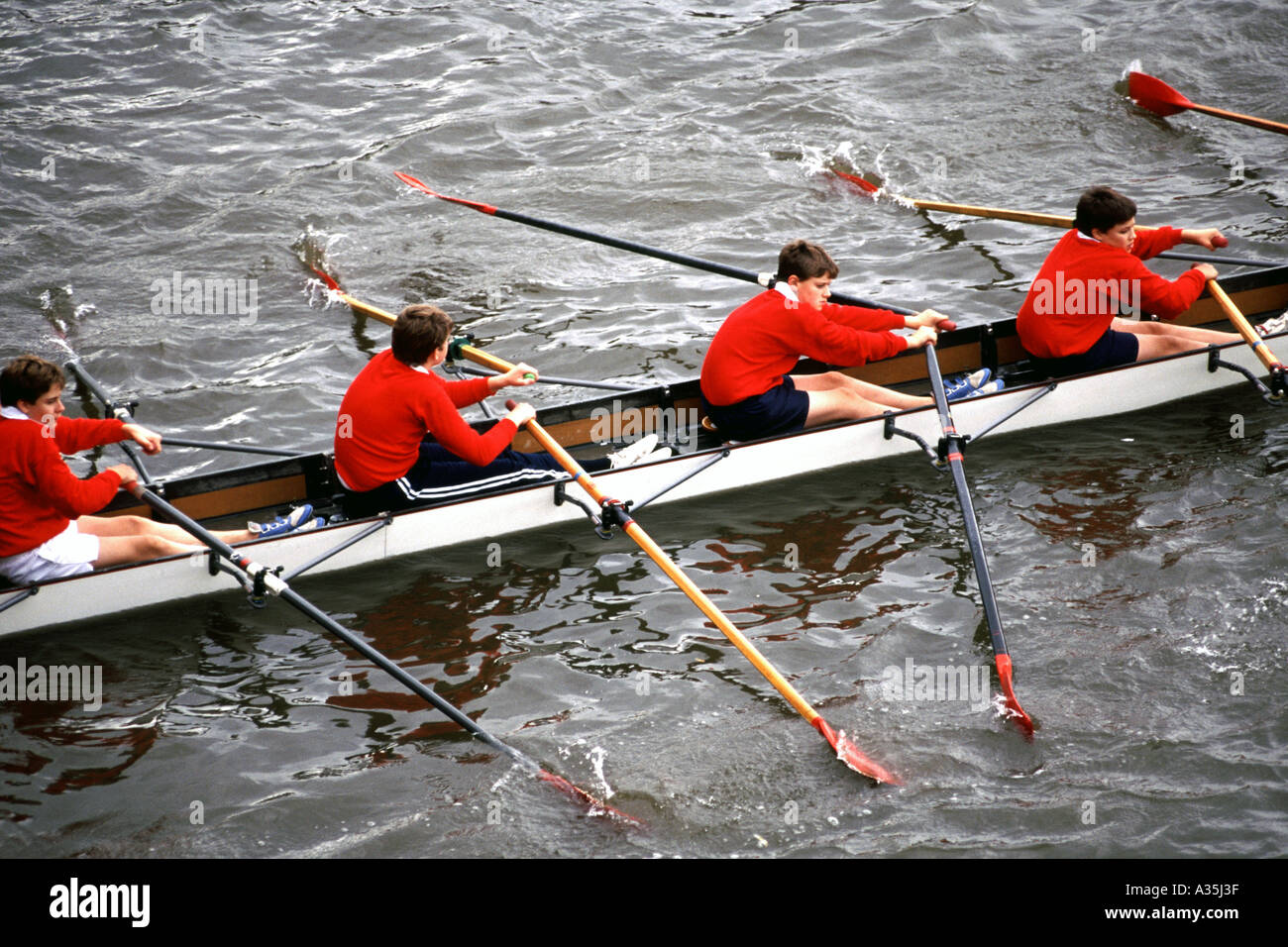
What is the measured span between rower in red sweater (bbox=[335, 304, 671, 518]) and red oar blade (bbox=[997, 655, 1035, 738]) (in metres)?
3.31

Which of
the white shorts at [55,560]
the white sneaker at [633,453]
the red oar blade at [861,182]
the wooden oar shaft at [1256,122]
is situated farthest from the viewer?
the red oar blade at [861,182]

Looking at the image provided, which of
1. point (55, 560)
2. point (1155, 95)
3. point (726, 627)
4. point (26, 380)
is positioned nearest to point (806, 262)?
point (726, 627)

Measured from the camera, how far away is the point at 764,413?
27.6 ft

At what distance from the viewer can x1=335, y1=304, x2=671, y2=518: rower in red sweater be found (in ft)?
23.6

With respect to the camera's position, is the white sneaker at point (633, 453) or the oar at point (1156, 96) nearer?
the white sneaker at point (633, 453)

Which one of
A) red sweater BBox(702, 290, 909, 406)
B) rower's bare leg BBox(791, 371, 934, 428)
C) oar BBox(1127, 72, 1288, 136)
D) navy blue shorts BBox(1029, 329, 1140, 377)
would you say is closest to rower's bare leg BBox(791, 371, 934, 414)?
rower's bare leg BBox(791, 371, 934, 428)

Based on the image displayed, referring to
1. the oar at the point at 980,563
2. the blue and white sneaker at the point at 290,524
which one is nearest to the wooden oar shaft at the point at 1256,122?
the oar at the point at 980,563

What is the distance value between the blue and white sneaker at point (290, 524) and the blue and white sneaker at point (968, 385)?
4931mm

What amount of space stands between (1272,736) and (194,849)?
5.59m

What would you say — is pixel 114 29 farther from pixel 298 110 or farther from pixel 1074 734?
pixel 1074 734

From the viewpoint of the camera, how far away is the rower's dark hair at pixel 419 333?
23.3 ft

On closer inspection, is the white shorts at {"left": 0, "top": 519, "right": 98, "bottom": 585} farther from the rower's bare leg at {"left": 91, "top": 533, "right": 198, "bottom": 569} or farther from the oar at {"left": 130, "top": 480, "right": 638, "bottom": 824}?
the oar at {"left": 130, "top": 480, "right": 638, "bottom": 824}

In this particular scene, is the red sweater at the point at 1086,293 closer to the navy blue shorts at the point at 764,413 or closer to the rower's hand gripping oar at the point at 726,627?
the navy blue shorts at the point at 764,413

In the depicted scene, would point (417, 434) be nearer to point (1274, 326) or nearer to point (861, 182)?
point (1274, 326)
